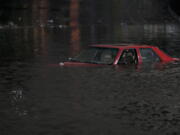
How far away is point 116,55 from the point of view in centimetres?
2625

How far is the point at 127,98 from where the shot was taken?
18.6 m

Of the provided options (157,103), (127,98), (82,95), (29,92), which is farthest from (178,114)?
(29,92)

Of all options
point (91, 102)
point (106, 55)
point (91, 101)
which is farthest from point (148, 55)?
point (91, 102)

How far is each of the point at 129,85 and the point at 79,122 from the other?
7.95 meters

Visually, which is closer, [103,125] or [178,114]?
[103,125]

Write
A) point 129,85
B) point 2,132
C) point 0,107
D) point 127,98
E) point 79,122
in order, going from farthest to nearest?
point 129,85, point 127,98, point 0,107, point 79,122, point 2,132

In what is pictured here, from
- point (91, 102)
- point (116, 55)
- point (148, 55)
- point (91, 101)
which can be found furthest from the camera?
point (148, 55)

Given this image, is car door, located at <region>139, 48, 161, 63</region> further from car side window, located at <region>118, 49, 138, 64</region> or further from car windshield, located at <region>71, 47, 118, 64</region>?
car windshield, located at <region>71, 47, 118, 64</region>

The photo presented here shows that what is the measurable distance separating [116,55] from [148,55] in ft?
6.10

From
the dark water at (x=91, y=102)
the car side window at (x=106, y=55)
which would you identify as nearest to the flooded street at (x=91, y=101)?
the dark water at (x=91, y=102)

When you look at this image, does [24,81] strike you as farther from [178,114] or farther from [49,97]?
[178,114]

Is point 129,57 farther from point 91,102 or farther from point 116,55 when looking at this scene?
point 91,102

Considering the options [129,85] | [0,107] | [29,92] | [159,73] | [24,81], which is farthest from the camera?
[159,73]

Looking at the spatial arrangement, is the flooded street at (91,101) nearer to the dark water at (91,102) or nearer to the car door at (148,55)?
the dark water at (91,102)
